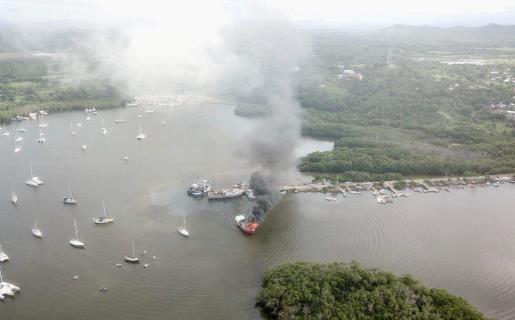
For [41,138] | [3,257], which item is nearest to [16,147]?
[41,138]

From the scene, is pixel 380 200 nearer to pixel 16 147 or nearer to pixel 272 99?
pixel 272 99

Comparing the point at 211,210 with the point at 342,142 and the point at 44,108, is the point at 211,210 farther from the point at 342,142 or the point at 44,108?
the point at 44,108

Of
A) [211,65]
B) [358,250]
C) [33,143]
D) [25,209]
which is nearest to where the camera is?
[358,250]

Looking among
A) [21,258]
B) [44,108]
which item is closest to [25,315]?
[21,258]

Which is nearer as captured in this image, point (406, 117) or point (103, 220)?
point (103, 220)

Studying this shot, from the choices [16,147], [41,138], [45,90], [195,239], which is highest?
[45,90]

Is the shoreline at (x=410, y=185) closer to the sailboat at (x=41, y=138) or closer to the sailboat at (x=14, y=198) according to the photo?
the sailboat at (x=14, y=198)

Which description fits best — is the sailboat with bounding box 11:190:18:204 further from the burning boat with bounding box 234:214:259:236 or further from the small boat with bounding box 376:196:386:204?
the small boat with bounding box 376:196:386:204
